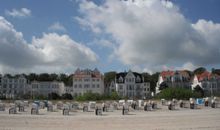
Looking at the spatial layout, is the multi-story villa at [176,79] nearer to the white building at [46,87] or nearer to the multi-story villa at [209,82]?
the multi-story villa at [209,82]

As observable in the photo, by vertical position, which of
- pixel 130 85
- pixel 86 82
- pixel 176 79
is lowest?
pixel 130 85

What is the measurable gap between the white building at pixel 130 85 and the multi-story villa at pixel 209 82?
1678 cm

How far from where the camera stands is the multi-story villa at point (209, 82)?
114m

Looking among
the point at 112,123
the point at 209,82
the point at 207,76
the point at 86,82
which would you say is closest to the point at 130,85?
the point at 86,82

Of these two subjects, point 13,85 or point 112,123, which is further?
point 13,85

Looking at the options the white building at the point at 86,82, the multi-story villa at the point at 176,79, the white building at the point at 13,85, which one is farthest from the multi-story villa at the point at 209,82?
the white building at the point at 13,85

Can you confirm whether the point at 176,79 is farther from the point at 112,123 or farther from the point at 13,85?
the point at 112,123

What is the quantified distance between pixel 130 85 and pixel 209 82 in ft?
82.5

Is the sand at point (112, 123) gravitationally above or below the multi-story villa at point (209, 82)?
below

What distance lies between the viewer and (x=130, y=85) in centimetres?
11325

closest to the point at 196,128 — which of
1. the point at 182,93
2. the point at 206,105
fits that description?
the point at 206,105

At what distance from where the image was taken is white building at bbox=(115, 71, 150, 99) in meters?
113

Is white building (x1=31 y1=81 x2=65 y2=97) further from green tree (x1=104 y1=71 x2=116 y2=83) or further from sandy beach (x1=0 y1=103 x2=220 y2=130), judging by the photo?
sandy beach (x1=0 y1=103 x2=220 y2=130)

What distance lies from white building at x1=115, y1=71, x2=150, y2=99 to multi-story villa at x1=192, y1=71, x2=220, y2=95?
16.8 m
